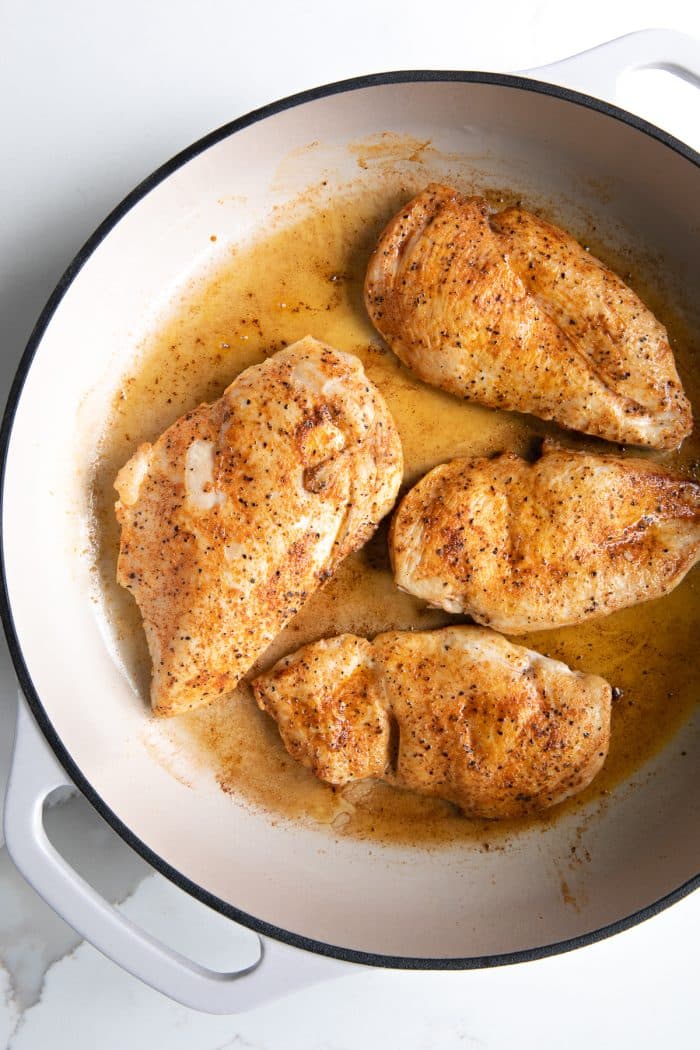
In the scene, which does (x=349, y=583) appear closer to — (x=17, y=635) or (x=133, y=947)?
(x=17, y=635)

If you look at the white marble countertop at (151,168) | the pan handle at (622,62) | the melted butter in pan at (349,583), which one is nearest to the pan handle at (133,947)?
the white marble countertop at (151,168)

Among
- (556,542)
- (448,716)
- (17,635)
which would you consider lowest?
(17,635)

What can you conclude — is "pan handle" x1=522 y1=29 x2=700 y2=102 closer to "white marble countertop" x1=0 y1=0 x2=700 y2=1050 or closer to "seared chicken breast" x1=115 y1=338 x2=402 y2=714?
"white marble countertop" x1=0 y1=0 x2=700 y2=1050

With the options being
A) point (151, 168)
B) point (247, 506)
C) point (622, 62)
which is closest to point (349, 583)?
point (247, 506)

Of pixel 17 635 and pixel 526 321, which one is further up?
pixel 526 321

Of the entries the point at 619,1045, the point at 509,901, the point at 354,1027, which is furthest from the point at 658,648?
the point at 354,1027

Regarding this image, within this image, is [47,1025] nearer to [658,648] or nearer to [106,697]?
[106,697]
